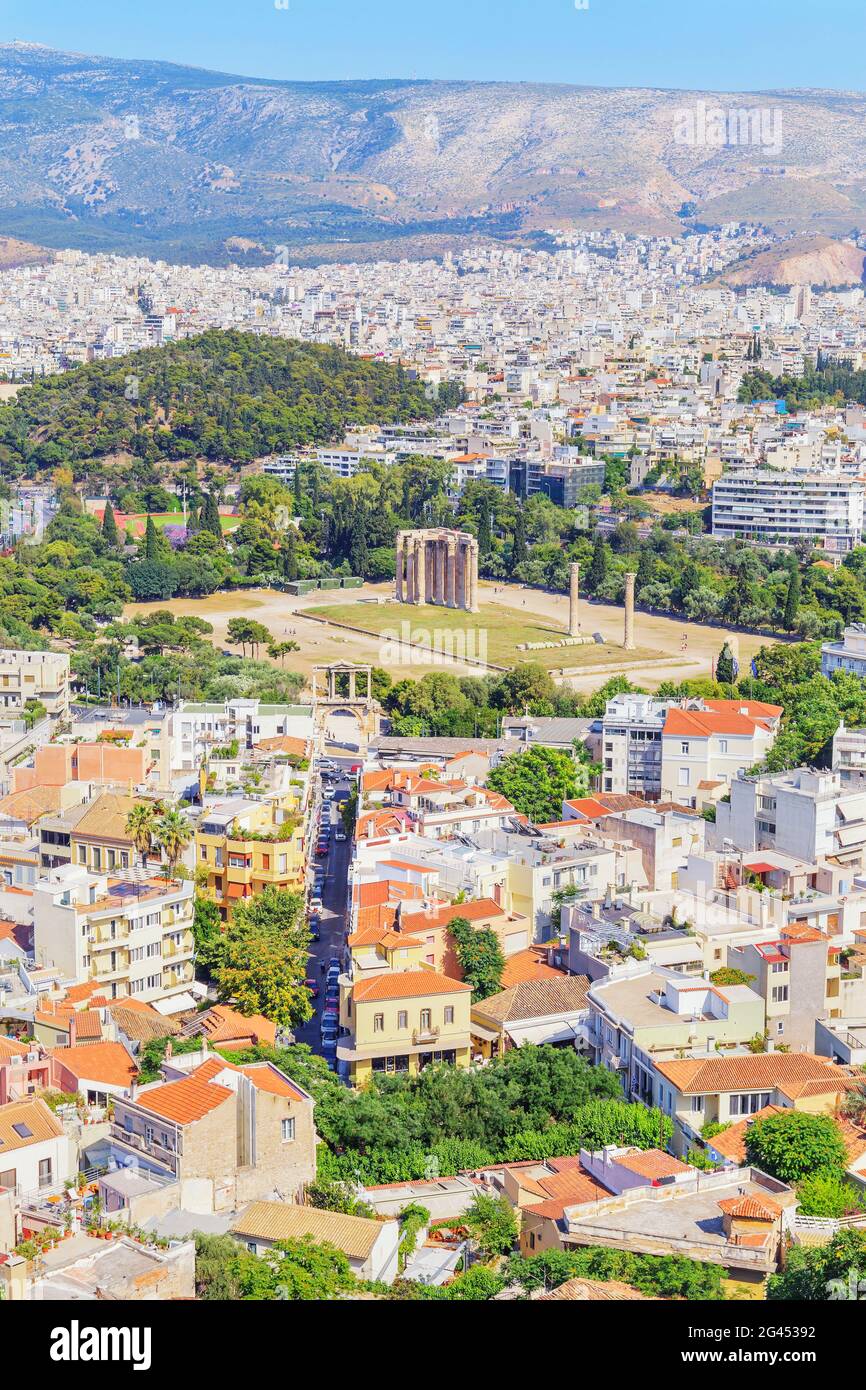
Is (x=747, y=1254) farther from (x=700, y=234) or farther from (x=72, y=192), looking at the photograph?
(x=72, y=192)

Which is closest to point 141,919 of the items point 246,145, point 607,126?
point 607,126

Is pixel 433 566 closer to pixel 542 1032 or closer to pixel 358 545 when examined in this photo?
pixel 358 545

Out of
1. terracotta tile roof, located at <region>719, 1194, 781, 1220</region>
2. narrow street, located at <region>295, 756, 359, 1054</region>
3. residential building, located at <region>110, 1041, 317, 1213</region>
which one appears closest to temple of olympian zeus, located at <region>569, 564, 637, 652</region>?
narrow street, located at <region>295, 756, 359, 1054</region>

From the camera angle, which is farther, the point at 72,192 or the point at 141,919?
the point at 72,192

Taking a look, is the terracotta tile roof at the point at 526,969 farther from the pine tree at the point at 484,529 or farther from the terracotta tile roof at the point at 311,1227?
the pine tree at the point at 484,529
